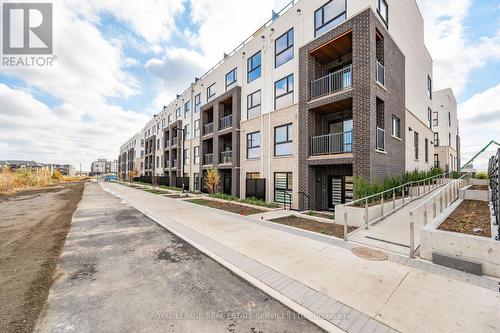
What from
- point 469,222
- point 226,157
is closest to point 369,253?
point 469,222

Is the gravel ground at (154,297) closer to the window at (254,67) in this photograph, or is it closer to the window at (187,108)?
the window at (254,67)

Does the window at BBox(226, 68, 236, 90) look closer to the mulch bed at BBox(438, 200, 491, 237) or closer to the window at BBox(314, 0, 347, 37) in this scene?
the window at BBox(314, 0, 347, 37)

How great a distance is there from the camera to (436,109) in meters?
28.9

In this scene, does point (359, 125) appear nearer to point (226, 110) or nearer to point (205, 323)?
point (205, 323)

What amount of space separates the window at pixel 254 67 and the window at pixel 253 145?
16.4 ft

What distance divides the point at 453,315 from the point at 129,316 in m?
5.21

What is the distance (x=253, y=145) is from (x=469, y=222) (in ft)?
45.3

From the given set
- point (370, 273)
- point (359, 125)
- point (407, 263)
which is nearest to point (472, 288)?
point (407, 263)

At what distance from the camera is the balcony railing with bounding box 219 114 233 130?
20625 mm

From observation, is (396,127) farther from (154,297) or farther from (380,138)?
(154,297)

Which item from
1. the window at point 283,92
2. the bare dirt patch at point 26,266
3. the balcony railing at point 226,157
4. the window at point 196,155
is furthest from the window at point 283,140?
the window at point 196,155

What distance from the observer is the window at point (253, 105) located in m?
17.6

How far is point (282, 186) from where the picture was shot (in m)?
15.2

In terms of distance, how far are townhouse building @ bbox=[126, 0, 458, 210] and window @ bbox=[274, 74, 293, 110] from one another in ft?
0.26
